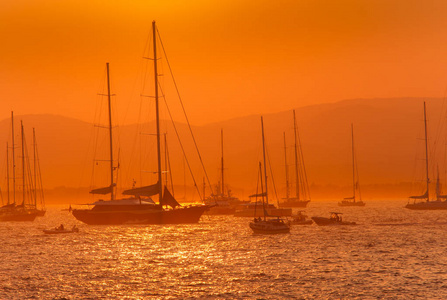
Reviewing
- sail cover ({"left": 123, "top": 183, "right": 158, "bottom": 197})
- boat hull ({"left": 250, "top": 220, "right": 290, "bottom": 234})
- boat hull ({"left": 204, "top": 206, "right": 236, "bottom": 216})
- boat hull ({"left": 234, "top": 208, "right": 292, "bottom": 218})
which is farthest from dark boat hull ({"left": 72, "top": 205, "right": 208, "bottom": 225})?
boat hull ({"left": 204, "top": 206, "right": 236, "bottom": 216})

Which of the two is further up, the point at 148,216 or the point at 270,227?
the point at 148,216

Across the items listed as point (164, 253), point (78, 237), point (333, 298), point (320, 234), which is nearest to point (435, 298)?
point (333, 298)

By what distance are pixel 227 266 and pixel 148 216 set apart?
4672 cm

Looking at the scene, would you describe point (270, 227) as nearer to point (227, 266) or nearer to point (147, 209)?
point (147, 209)

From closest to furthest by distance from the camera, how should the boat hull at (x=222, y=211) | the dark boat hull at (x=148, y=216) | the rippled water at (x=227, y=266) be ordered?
the rippled water at (x=227, y=266) < the dark boat hull at (x=148, y=216) < the boat hull at (x=222, y=211)

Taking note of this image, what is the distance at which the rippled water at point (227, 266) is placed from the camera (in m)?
49.0

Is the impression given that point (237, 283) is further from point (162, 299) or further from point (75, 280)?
point (75, 280)

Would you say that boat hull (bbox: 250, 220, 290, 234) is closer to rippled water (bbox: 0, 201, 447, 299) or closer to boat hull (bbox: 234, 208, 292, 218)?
rippled water (bbox: 0, 201, 447, 299)

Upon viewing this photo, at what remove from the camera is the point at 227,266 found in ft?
208

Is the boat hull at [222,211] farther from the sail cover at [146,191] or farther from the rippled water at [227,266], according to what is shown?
the rippled water at [227,266]

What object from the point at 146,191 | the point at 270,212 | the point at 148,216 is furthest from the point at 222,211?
the point at 148,216

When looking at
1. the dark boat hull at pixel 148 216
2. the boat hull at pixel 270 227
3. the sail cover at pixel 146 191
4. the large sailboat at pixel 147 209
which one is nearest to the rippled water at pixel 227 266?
the boat hull at pixel 270 227

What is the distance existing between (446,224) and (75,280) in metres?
83.7

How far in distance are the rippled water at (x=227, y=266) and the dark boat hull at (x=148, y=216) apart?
590cm
